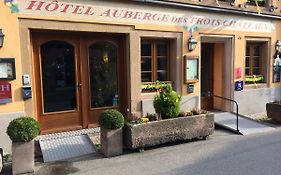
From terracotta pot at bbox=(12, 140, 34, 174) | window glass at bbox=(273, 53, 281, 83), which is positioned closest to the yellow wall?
terracotta pot at bbox=(12, 140, 34, 174)

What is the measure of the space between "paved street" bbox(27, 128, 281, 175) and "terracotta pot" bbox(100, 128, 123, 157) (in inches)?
6.7

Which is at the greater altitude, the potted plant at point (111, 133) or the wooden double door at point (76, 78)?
the wooden double door at point (76, 78)

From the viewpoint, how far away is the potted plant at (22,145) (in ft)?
16.0

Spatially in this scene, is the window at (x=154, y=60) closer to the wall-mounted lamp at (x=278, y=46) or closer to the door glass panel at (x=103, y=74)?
the door glass panel at (x=103, y=74)

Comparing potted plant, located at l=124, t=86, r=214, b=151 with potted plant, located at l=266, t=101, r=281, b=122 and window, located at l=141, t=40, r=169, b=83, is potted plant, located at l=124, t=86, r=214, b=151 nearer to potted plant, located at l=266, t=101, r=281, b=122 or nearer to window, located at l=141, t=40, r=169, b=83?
window, located at l=141, t=40, r=169, b=83

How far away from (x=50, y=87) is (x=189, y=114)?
3630 mm

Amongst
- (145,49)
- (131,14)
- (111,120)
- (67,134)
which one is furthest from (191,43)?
(67,134)

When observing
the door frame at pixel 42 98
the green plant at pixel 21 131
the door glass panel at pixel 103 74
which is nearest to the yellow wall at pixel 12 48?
the door frame at pixel 42 98

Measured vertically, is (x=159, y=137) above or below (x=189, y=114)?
below

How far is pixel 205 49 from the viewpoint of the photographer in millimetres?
10047

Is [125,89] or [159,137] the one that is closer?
[159,137]

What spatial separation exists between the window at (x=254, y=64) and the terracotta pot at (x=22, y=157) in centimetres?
815

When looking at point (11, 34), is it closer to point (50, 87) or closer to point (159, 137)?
point (50, 87)

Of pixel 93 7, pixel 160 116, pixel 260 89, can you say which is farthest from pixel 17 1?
pixel 260 89
